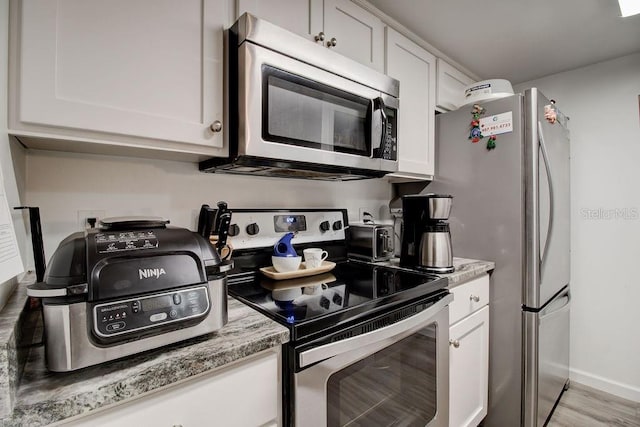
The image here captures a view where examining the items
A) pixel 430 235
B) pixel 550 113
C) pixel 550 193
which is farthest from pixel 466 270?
pixel 550 113

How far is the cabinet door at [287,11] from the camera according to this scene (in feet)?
3.69

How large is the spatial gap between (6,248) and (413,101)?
1.73m

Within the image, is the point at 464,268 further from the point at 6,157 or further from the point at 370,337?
the point at 6,157

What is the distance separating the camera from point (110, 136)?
867 mm

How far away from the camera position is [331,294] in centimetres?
111

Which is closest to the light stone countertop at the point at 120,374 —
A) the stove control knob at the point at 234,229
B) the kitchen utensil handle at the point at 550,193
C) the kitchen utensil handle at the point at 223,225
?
the kitchen utensil handle at the point at 223,225

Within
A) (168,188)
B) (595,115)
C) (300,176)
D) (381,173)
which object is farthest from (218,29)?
(595,115)

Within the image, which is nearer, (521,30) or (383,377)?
(383,377)

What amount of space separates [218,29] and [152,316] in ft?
3.02

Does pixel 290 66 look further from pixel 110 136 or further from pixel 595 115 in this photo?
pixel 595 115

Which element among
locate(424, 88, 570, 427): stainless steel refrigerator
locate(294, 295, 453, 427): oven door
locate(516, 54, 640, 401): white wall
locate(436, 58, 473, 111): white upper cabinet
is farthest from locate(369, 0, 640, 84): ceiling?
locate(294, 295, 453, 427): oven door

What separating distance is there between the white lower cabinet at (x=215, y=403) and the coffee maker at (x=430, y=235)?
3.06ft

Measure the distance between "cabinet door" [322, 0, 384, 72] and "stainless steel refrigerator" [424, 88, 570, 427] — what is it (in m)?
0.66

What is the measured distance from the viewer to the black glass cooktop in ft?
2.86
